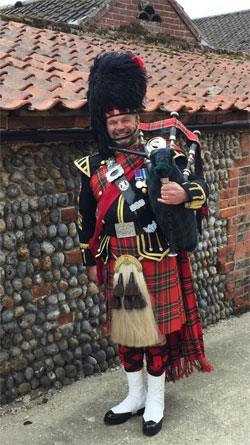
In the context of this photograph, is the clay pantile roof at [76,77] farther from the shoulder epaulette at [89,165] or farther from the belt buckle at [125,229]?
the belt buckle at [125,229]

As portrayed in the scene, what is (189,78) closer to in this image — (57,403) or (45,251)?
(45,251)

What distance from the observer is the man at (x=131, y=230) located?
2.62 metres

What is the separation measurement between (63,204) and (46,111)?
2.37 ft

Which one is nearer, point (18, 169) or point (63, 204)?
point (18, 169)

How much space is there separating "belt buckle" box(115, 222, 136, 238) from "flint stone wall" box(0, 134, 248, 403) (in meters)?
0.81

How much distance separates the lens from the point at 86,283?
3666mm

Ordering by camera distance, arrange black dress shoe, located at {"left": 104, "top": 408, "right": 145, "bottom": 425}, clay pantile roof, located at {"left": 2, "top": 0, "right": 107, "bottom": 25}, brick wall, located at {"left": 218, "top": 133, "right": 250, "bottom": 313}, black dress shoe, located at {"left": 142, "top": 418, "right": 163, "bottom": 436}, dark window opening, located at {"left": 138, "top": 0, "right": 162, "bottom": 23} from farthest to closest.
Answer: dark window opening, located at {"left": 138, "top": 0, "right": 162, "bottom": 23} < clay pantile roof, located at {"left": 2, "top": 0, "right": 107, "bottom": 25} < brick wall, located at {"left": 218, "top": 133, "right": 250, "bottom": 313} < black dress shoe, located at {"left": 104, "top": 408, "right": 145, "bottom": 425} < black dress shoe, located at {"left": 142, "top": 418, "right": 163, "bottom": 436}

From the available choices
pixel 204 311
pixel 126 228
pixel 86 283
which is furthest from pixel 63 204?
pixel 204 311

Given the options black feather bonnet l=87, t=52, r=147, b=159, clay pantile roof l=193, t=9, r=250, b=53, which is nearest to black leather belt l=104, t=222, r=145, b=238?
black feather bonnet l=87, t=52, r=147, b=159

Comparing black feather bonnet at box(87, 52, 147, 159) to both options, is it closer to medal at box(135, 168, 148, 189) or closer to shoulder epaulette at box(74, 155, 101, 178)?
shoulder epaulette at box(74, 155, 101, 178)

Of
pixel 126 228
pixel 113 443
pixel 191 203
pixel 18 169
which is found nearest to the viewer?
pixel 191 203

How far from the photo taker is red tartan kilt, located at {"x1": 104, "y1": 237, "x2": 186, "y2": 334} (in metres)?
2.77

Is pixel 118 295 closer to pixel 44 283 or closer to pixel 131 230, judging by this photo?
pixel 131 230

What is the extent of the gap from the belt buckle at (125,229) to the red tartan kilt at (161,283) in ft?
0.08
